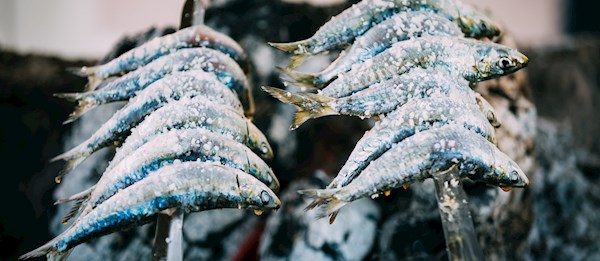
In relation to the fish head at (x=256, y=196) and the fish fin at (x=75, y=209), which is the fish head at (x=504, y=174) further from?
the fish fin at (x=75, y=209)

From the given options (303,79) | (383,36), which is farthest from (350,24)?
(303,79)

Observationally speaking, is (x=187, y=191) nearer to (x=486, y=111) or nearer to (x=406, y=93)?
(x=406, y=93)

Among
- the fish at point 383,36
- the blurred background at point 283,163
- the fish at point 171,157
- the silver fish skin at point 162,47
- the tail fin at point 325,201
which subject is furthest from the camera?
the blurred background at point 283,163

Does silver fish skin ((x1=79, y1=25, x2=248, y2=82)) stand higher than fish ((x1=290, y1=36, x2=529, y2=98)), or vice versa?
fish ((x1=290, y1=36, x2=529, y2=98))

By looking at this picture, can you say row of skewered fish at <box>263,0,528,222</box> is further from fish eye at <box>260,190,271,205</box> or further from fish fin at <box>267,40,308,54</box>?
fish eye at <box>260,190,271,205</box>

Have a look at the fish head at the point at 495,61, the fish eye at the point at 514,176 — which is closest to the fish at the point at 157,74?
the fish head at the point at 495,61

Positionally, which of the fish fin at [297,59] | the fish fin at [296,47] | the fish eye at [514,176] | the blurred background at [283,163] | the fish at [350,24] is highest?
the fish at [350,24]

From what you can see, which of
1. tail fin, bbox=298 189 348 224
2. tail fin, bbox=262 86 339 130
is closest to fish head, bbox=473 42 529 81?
tail fin, bbox=262 86 339 130
